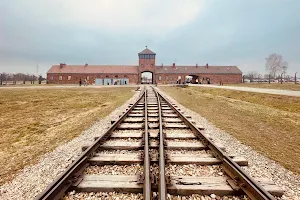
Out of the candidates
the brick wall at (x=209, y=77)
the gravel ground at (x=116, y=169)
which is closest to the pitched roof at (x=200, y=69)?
the brick wall at (x=209, y=77)

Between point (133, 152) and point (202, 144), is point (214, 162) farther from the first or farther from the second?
point (133, 152)

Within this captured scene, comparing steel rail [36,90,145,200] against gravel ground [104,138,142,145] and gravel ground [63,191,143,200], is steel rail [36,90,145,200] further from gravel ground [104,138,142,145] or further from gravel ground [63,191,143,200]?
gravel ground [104,138,142,145]

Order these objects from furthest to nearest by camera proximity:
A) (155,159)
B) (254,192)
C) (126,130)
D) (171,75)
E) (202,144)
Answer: (171,75), (126,130), (202,144), (155,159), (254,192)

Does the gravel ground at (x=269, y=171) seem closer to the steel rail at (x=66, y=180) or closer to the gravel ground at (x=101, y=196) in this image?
the gravel ground at (x=101, y=196)

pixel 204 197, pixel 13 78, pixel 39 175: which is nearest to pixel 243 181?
pixel 204 197

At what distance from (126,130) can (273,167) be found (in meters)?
3.88

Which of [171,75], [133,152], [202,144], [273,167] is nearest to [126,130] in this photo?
[133,152]

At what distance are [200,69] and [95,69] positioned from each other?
40.0 m

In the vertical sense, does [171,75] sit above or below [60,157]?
above

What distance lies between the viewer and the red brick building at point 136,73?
2554 inches

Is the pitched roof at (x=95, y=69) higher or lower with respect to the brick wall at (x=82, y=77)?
higher

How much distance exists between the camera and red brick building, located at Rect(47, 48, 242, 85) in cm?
6488

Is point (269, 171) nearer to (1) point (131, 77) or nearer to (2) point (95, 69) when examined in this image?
(1) point (131, 77)

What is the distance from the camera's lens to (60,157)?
14.0 feet
